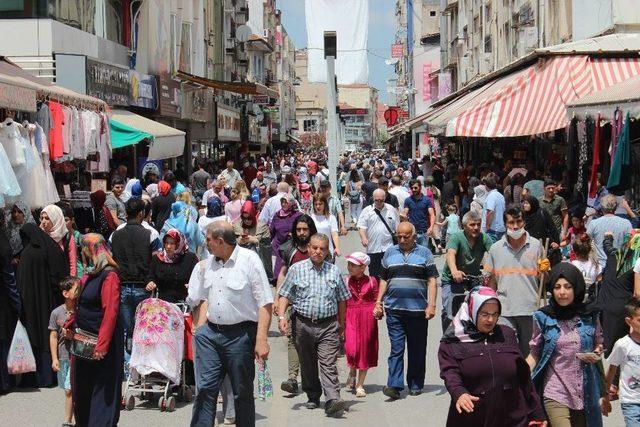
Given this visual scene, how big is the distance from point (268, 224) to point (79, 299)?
24.3 ft

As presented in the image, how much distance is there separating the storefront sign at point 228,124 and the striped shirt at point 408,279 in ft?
101

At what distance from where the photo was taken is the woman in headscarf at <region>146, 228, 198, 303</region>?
9.52 meters

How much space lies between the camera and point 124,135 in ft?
60.5

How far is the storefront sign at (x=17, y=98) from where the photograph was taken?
35.6ft

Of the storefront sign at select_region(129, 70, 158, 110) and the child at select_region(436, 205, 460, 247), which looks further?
the storefront sign at select_region(129, 70, 158, 110)

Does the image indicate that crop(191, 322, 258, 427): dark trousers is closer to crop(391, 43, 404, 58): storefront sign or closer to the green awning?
the green awning

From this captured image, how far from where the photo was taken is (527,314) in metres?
9.25

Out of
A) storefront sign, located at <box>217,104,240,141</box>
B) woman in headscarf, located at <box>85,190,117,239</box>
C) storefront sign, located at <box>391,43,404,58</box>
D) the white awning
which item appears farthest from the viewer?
storefront sign, located at <box>391,43,404,58</box>

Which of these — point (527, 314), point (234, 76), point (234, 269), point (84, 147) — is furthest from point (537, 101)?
point (234, 76)

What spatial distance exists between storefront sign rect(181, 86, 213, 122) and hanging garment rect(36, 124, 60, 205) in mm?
18743

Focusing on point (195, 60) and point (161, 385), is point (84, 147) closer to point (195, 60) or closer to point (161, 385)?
point (161, 385)

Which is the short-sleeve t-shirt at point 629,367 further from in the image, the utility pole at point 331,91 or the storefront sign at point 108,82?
the storefront sign at point 108,82

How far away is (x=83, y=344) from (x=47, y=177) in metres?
5.07

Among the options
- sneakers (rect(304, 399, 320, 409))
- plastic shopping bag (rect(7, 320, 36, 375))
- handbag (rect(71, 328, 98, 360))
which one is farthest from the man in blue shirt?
handbag (rect(71, 328, 98, 360))
